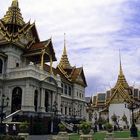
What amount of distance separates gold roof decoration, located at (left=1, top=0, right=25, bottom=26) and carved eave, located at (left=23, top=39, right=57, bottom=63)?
447 centimetres

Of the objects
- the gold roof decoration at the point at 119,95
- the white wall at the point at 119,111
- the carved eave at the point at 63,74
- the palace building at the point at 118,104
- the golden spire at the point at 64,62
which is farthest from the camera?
the gold roof decoration at the point at 119,95

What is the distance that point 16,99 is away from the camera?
41094mm

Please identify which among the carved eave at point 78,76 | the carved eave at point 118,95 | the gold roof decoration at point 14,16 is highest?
the gold roof decoration at point 14,16

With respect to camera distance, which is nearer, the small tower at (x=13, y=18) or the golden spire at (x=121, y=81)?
the small tower at (x=13, y=18)

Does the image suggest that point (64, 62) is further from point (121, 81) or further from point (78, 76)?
point (121, 81)

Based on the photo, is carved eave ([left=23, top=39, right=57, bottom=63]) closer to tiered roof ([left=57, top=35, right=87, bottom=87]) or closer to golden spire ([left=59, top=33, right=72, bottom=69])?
tiered roof ([left=57, top=35, right=87, bottom=87])

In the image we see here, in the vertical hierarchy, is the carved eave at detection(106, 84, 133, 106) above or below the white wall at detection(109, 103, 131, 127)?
above

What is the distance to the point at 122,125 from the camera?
7712 cm

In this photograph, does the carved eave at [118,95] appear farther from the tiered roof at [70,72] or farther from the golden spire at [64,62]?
the golden spire at [64,62]

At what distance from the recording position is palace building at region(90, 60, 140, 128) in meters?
77.1

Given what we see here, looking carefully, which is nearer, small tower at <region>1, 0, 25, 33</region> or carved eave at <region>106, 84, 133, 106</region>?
small tower at <region>1, 0, 25, 33</region>

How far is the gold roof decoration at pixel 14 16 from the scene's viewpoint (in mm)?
46922

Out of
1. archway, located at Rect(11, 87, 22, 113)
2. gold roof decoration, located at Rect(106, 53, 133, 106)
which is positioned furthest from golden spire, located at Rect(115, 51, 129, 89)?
archway, located at Rect(11, 87, 22, 113)

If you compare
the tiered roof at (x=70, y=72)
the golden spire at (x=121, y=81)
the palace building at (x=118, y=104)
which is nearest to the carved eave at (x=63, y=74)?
the tiered roof at (x=70, y=72)
